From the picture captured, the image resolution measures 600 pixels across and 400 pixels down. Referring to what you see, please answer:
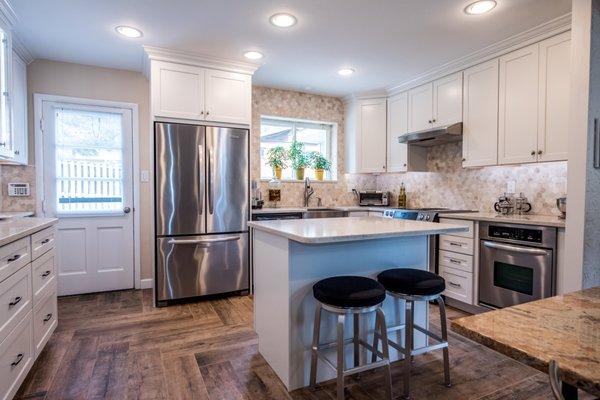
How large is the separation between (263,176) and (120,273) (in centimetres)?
205

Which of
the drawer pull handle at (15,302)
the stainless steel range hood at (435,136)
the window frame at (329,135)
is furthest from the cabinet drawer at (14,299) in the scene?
the stainless steel range hood at (435,136)

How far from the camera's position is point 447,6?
2.47m

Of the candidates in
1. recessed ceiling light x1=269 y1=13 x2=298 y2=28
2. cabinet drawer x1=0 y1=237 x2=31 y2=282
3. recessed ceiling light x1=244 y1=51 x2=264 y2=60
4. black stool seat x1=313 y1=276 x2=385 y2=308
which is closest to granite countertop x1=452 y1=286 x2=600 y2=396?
black stool seat x1=313 y1=276 x2=385 y2=308

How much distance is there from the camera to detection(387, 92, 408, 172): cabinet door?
4.25 meters

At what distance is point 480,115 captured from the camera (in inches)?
Answer: 132

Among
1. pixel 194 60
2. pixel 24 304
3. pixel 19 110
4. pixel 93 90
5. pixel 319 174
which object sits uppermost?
pixel 194 60

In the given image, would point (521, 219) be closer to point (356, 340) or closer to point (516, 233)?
point (516, 233)

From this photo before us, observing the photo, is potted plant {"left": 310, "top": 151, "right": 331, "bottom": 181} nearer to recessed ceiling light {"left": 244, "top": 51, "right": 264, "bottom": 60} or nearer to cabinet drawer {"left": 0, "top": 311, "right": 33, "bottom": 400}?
recessed ceiling light {"left": 244, "top": 51, "right": 264, "bottom": 60}

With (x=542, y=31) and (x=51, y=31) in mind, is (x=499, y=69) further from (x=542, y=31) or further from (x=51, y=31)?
(x=51, y=31)

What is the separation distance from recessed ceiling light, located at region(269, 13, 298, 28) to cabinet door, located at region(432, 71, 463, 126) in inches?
75.2

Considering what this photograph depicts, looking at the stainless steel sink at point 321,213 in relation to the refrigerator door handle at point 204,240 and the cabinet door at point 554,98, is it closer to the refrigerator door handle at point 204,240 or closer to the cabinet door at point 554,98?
the refrigerator door handle at point 204,240

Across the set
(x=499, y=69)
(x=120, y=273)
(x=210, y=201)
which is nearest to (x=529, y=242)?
(x=499, y=69)

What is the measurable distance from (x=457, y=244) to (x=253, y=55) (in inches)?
107

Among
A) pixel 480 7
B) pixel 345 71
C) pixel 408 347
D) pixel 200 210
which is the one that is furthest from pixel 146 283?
pixel 480 7
